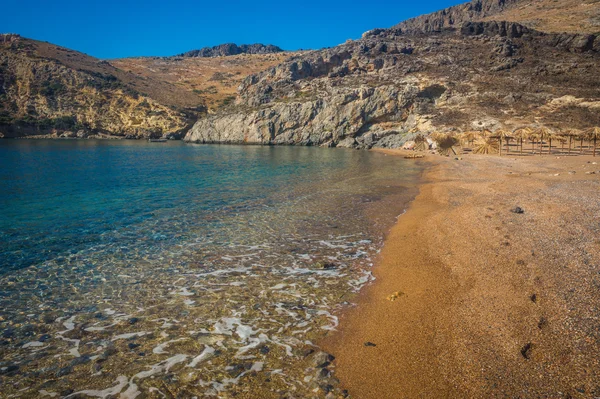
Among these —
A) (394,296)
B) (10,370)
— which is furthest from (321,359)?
(10,370)

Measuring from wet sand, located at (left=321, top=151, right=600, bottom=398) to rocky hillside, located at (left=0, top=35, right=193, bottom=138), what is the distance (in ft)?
267

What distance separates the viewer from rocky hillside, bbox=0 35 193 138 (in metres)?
75.7

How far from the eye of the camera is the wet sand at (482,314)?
3939 millimetres

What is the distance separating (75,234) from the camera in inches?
411

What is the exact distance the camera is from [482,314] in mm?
5320

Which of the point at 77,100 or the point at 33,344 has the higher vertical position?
the point at 77,100

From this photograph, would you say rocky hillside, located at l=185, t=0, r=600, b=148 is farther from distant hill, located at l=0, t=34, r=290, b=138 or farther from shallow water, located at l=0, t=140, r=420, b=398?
shallow water, located at l=0, t=140, r=420, b=398

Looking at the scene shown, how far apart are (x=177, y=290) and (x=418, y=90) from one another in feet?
200

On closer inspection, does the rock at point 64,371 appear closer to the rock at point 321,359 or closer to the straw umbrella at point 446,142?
the rock at point 321,359

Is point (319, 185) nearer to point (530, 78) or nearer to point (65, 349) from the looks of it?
point (65, 349)

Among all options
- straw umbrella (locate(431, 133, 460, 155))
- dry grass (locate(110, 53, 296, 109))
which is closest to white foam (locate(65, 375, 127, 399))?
straw umbrella (locate(431, 133, 460, 155))

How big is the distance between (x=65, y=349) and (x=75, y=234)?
6952 mm

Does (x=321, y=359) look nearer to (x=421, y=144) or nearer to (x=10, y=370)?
(x=10, y=370)

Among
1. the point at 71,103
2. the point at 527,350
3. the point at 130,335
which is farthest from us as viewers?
the point at 71,103
